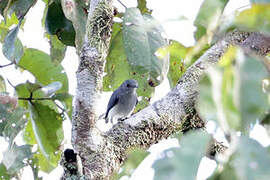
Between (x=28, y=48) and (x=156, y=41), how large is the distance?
44.7 inches

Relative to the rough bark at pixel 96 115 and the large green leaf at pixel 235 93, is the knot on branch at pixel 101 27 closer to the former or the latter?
the rough bark at pixel 96 115

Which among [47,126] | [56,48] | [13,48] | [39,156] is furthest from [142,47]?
[39,156]

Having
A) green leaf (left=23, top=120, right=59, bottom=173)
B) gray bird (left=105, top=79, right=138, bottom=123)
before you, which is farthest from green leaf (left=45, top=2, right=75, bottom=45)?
gray bird (left=105, top=79, right=138, bottom=123)

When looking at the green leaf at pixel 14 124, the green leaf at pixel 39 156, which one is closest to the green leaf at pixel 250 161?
the green leaf at pixel 14 124

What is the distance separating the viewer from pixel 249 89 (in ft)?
2.09

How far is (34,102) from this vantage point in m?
2.85

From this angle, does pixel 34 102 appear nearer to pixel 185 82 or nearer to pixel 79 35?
pixel 79 35

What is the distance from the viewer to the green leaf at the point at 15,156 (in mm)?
2576

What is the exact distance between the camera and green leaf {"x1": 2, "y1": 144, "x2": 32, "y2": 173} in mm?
2576

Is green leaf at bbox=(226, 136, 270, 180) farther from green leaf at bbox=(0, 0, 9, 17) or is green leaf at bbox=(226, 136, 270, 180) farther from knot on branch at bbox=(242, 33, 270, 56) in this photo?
green leaf at bbox=(0, 0, 9, 17)

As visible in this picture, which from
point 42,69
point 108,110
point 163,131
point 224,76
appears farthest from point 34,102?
point 108,110

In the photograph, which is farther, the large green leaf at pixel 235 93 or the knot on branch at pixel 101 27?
A: the knot on branch at pixel 101 27

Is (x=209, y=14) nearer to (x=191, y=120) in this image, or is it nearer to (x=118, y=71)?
(x=191, y=120)

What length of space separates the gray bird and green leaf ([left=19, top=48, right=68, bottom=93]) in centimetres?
291
